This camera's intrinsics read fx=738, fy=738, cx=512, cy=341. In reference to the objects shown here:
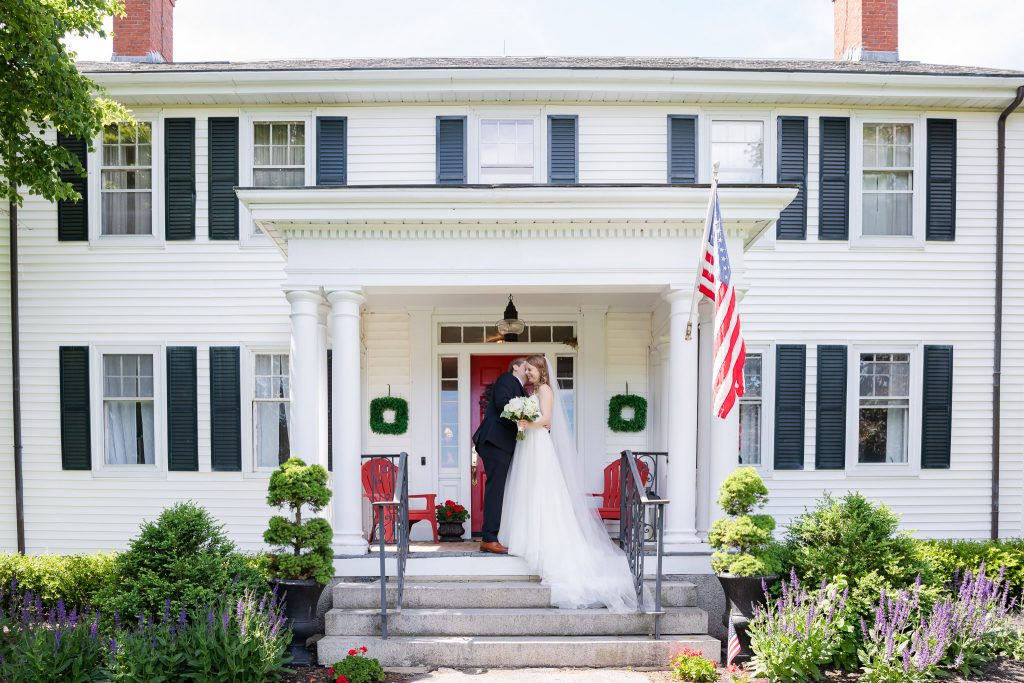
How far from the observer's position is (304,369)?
7.45 metres

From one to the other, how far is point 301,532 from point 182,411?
418 centimetres

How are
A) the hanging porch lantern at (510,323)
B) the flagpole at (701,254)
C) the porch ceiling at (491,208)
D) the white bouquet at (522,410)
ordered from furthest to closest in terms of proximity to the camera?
the hanging porch lantern at (510,323) < the white bouquet at (522,410) < the porch ceiling at (491,208) < the flagpole at (701,254)

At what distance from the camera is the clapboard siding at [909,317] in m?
9.97

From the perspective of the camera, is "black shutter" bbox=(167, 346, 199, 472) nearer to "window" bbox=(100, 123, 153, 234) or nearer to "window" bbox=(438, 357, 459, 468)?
"window" bbox=(100, 123, 153, 234)

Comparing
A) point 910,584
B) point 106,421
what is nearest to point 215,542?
point 106,421

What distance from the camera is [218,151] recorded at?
9977 millimetres

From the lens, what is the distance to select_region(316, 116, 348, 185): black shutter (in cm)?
1002

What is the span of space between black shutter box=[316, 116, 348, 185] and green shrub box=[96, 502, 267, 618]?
5161mm

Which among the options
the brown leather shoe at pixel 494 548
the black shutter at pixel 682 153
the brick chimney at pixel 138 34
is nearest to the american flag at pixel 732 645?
the brown leather shoe at pixel 494 548

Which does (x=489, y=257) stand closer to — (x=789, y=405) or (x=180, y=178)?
(x=789, y=405)

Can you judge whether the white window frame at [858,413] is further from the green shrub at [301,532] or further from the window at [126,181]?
the window at [126,181]

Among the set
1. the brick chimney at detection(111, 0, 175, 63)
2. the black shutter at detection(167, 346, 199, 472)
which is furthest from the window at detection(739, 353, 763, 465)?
Answer: the brick chimney at detection(111, 0, 175, 63)

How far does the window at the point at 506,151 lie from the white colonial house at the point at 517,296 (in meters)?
0.03

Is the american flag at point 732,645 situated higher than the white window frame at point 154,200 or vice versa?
the white window frame at point 154,200
